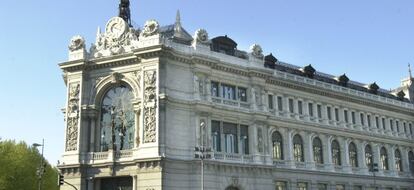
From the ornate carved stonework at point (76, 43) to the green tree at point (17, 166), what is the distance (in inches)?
740

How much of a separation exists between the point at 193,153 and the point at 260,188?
28.7 ft

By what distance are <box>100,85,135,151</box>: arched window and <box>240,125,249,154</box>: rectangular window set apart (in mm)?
11442

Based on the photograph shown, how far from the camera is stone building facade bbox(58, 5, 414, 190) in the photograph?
53906mm

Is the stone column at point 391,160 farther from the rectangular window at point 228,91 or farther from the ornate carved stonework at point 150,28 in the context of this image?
the ornate carved stonework at point 150,28

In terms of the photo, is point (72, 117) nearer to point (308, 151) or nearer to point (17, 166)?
point (17, 166)

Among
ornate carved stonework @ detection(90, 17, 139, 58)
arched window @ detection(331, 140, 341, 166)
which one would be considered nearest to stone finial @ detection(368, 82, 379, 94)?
arched window @ detection(331, 140, 341, 166)

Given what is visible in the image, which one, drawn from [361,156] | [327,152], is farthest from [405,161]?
[327,152]

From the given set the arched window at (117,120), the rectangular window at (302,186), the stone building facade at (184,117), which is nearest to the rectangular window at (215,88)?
the stone building facade at (184,117)

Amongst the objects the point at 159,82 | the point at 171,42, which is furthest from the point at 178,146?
the point at 171,42

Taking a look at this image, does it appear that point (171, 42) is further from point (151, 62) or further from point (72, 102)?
point (72, 102)

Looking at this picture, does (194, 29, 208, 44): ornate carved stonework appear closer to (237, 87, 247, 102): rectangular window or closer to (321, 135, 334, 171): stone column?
(237, 87, 247, 102): rectangular window

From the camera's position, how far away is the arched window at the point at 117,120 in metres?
56.2

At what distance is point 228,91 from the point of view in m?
59.6

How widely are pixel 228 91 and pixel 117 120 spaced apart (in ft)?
38.8
